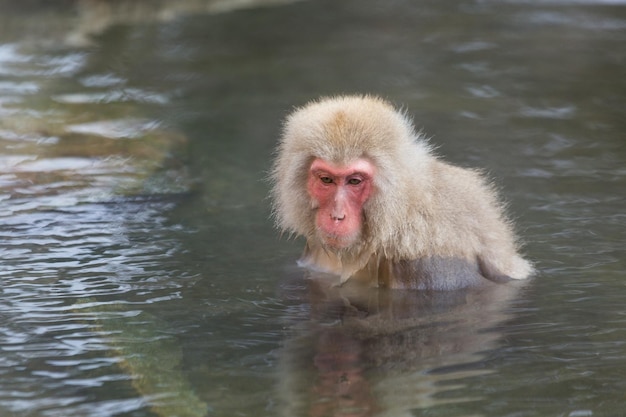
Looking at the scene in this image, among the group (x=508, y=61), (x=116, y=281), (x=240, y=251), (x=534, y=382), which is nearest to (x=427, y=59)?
(x=508, y=61)

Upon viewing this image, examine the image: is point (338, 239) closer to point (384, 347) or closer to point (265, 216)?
point (384, 347)

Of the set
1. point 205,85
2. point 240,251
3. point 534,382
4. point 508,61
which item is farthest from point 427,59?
point 534,382

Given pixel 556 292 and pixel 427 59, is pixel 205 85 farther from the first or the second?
pixel 556 292

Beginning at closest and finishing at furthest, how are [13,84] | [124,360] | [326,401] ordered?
[326,401] → [124,360] → [13,84]

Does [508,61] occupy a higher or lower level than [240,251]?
higher

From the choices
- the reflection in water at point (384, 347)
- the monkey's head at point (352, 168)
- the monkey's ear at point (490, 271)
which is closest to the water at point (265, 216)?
the reflection in water at point (384, 347)

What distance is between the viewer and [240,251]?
793 cm

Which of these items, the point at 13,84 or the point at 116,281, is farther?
the point at 13,84

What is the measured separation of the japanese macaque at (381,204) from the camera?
21.4 feet

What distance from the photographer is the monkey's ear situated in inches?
282

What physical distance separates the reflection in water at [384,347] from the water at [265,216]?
2 cm

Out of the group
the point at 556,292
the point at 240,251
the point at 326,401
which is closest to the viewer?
the point at 326,401

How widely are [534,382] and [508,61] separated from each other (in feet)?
26.6

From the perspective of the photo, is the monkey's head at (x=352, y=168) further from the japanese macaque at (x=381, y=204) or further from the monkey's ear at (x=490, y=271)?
the monkey's ear at (x=490, y=271)
